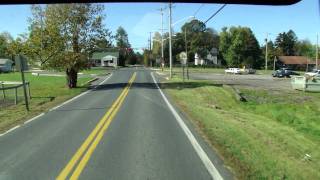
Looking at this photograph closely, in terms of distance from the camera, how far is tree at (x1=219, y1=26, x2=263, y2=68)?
432ft

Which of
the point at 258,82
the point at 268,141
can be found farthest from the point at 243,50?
the point at 268,141

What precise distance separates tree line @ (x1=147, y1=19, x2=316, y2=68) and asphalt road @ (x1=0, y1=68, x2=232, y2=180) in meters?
85.3

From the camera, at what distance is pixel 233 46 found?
131875mm

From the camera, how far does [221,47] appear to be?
141 meters

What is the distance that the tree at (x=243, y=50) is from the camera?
432ft

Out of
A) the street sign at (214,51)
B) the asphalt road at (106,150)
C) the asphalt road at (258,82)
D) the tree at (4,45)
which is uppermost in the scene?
the tree at (4,45)

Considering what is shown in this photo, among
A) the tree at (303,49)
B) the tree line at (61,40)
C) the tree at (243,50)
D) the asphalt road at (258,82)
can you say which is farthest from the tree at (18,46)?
the tree at (303,49)

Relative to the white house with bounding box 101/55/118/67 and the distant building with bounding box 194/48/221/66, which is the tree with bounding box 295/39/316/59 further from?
the white house with bounding box 101/55/118/67

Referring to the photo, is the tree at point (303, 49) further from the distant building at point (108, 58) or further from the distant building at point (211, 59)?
the distant building at point (108, 58)

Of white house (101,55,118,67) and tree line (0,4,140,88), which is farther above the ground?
tree line (0,4,140,88)

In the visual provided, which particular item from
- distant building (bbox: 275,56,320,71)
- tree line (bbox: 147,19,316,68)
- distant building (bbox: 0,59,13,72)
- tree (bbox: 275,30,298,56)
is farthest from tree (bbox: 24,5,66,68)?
tree (bbox: 275,30,298,56)

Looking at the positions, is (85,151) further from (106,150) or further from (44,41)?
(44,41)

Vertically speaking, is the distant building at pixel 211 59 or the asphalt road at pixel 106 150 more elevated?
the asphalt road at pixel 106 150

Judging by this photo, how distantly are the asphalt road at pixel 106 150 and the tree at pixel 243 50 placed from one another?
112002mm
